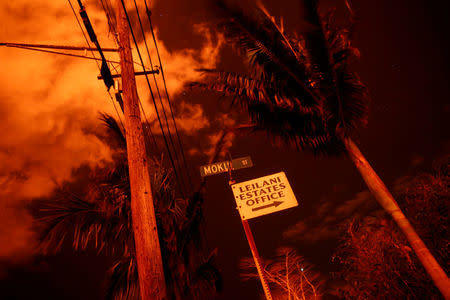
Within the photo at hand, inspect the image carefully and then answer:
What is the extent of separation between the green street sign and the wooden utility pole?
2.23 m

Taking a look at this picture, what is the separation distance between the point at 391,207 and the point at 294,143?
94.3 inches

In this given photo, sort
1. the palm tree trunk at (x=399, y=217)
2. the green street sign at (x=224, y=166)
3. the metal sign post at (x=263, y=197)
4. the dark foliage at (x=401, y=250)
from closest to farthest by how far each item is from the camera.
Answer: the palm tree trunk at (x=399, y=217) < the metal sign post at (x=263, y=197) < the green street sign at (x=224, y=166) < the dark foliage at (x=401, y=250)

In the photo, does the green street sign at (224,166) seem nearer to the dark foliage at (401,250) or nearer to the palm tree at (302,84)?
the palm tree at (302,84)

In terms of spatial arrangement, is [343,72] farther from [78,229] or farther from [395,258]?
[395,258]

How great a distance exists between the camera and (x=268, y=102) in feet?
19.0

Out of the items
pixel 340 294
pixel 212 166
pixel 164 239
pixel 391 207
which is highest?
pixel 212 166

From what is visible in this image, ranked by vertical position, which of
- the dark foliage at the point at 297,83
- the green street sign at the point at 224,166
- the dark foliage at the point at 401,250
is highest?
the dark foliage at the point at 297,83

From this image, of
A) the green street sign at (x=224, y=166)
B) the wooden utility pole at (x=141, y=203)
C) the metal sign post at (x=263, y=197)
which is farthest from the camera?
the green street sign at (x=224, y=166)

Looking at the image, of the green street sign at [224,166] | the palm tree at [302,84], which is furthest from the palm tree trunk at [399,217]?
the green street sign at [224,166]

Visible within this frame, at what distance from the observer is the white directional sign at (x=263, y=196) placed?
4.96m

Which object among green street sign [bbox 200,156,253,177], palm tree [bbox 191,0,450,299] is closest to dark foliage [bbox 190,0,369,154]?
palm tree [bbox 191,0,450,299]

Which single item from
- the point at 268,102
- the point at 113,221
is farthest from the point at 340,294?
the point at 113,221

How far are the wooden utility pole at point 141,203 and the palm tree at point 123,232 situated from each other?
1.22m

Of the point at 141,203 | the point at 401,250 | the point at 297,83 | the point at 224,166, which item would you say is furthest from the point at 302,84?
the point at 401,250
